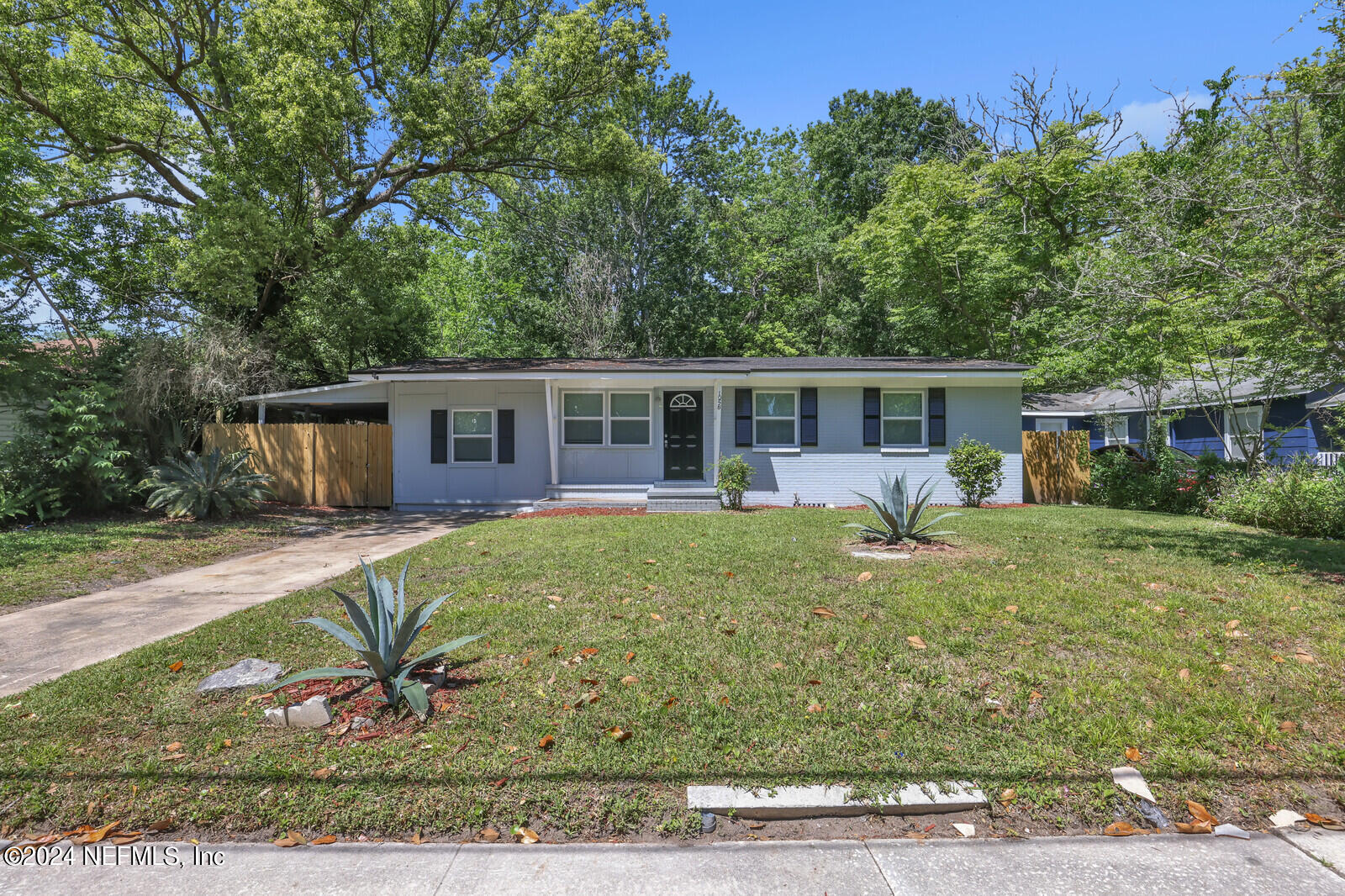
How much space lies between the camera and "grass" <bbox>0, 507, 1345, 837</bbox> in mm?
2889

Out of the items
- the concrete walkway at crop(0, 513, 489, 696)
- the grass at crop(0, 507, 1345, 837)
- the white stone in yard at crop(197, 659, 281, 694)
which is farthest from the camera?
the concrete walkway at crop(0, 513, 489, 696)

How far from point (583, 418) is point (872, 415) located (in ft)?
22.3

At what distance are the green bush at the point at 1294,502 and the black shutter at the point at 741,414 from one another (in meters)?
8.97

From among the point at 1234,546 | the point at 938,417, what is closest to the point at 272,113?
the point at 938,417

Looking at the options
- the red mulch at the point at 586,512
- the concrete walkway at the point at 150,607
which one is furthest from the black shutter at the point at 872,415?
the concrete walkway at the point at 150,607

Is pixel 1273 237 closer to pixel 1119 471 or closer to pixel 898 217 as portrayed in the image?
pixel 1119 471

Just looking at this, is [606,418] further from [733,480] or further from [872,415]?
[872,415]

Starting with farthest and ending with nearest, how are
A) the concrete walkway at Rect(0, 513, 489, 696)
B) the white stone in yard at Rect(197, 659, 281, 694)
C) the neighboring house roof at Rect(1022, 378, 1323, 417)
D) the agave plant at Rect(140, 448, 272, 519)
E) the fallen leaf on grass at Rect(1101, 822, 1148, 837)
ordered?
the neighboring house roof at Rect(1022, 378, 1323, 417) < the agave plant at Rect(140, 448, 272, 519) < the concrete walkway at Rect(0, 513, 489, 696) < the white stone in yard at Rect(197, 659, 281, 694) < the fallen leaf on grass at Rect(1101, 822, 1148, 837)

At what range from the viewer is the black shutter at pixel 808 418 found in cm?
1467

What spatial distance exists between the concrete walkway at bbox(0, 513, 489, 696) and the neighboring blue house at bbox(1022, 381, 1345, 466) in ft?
51.4

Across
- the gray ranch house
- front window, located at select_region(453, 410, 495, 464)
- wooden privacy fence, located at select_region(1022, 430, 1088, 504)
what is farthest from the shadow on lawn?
front window, located at select_region(453, 410, 495, 464)

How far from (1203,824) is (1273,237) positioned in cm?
930

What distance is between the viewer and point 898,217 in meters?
22.2

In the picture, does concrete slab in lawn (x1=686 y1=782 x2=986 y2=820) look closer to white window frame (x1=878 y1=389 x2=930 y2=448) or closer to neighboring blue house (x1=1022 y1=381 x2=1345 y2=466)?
neighboring blue house (x1=1022 y1=381 x2=1345 y2=466)
